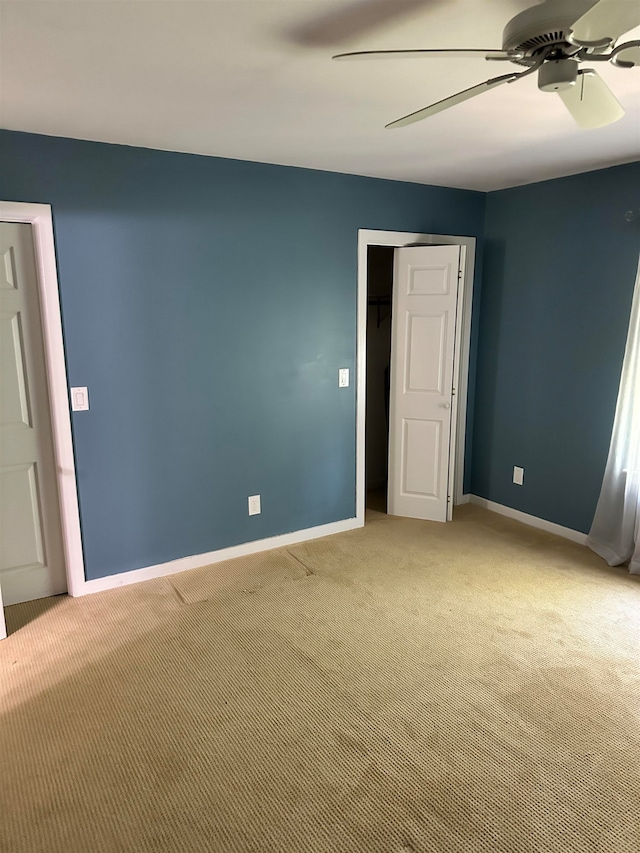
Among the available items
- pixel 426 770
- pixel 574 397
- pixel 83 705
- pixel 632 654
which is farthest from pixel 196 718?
pixel 574 397

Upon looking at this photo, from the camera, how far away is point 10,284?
9.81 ft

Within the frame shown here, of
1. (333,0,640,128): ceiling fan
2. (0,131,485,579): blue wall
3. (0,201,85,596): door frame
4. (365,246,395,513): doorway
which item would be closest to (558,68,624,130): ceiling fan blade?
(333,0,640,128): ceiling fan

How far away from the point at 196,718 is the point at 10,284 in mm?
2278

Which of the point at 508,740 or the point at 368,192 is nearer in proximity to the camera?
the point at 508,740

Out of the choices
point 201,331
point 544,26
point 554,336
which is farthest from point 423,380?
point 544,26

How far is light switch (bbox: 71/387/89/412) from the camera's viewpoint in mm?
3152

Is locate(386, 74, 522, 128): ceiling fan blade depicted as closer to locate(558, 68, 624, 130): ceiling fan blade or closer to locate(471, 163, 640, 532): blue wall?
locate(558, 68, 624, 130): ceiling fan blade

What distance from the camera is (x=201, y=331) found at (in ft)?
11.4

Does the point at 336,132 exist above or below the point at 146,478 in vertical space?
above

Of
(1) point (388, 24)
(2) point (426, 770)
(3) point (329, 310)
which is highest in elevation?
(1) point (388, 24)

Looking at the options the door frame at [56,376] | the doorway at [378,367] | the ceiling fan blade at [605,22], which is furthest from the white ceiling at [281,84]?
the doorway at [378,367]

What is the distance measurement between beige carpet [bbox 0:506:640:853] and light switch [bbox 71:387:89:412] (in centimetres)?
109

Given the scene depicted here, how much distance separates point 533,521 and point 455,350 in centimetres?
141

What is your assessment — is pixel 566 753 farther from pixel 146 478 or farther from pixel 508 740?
pixel 146 478
